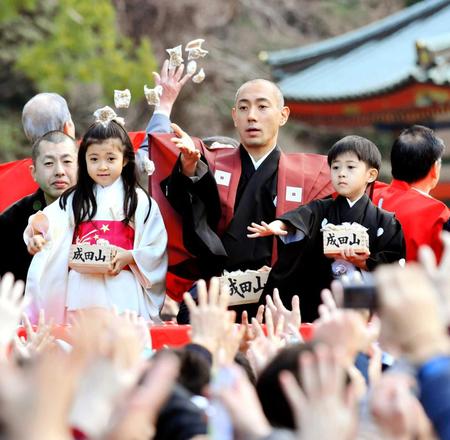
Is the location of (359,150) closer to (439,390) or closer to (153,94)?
(153,94)

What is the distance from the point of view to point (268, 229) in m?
5.43

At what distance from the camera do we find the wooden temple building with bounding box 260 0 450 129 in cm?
1381

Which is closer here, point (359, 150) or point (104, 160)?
point (359, 150)

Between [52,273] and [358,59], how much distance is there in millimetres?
12339

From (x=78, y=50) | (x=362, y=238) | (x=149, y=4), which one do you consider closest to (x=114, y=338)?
(x=362, y=238)

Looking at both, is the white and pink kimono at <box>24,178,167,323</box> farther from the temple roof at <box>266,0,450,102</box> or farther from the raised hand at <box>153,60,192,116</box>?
the temple roof at <box>266,0,450,102</box>

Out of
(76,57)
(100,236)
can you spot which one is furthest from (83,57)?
(100,236)

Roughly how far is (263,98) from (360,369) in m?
2.70

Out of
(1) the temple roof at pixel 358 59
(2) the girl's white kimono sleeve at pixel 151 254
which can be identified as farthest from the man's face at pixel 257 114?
(1) the temple roof at pixel 358 59

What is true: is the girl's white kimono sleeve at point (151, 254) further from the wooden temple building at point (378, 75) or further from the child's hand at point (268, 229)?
the wooden temple building at point (378, 75)

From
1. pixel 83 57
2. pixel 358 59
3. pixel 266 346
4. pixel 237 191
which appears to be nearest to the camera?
pixel 266 346

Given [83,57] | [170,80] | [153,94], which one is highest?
[83,57]

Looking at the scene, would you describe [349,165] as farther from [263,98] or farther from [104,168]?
[104,168]

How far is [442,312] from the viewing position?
108 inches
